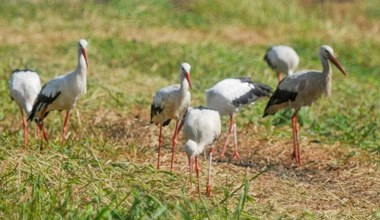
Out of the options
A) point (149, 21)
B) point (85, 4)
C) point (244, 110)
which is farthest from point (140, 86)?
point (85, 4)

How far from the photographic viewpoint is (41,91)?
10.1 metres

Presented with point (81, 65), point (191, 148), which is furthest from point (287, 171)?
point (81, 65)

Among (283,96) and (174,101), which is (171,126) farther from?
(174,101)

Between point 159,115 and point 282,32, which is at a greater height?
point 159,115

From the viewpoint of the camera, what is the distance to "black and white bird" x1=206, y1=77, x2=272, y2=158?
1043 cm

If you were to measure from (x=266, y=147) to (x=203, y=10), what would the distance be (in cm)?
1113

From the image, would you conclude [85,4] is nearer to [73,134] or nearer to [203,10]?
[203,10]

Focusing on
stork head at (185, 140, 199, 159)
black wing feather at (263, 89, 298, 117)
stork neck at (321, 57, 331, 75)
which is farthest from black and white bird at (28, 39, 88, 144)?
stork neck at (321, 57, 331, 75)

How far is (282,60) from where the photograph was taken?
1435 cm

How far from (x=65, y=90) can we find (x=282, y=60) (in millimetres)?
5219

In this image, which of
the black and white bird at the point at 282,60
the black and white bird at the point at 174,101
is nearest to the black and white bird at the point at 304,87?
the black and white bird at the point at 174,101

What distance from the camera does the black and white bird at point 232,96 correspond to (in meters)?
10.4

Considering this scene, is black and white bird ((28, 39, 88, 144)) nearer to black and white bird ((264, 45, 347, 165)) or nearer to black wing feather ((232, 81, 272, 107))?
black wing feather ((232, 81, 272, 107))

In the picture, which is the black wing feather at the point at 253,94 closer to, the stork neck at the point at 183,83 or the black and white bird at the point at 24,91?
the stork neck at the point at 183,83
